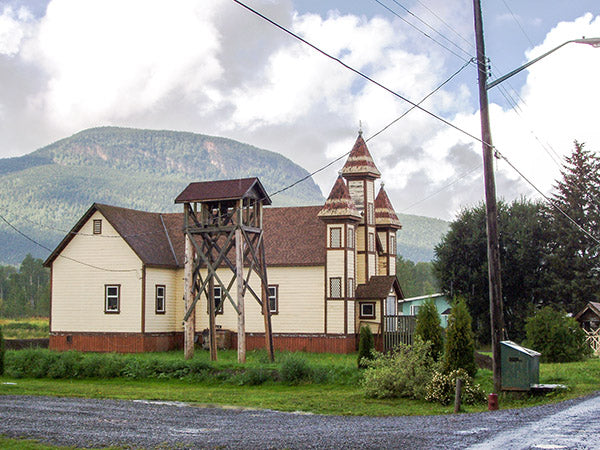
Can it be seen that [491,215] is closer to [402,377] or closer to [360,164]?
[402,377]

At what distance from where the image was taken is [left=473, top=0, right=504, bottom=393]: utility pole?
21.2 meters

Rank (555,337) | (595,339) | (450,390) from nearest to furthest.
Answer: (450,390), (555,337), (595,339)

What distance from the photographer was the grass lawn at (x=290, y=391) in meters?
21.9

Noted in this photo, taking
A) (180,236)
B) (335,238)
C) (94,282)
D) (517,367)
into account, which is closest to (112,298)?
(94,282)

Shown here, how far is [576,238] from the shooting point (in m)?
52.3

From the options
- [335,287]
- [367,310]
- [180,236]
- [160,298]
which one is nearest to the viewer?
[335,287]

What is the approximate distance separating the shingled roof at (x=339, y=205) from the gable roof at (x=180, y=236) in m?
2.01

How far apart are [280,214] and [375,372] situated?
66.9 feet

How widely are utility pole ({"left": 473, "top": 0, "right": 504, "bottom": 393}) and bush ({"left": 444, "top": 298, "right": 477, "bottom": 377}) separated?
360 cm

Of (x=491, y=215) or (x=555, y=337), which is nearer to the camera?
(x=491, y=215)

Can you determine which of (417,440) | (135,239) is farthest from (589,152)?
(417,440)

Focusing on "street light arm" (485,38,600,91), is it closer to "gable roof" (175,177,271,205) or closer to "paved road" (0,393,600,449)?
"paved road" (0,393,600,449)

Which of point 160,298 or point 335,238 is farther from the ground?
point 335,238

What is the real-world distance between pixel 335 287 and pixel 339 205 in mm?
4225
